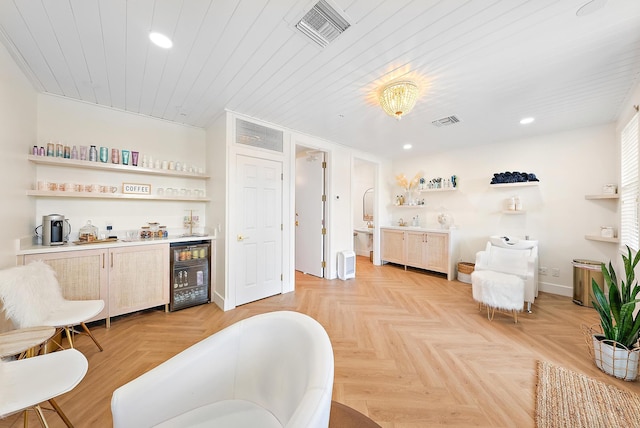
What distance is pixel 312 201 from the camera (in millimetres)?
4742

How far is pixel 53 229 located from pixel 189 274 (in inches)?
56.5

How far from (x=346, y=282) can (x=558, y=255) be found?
3466 mm

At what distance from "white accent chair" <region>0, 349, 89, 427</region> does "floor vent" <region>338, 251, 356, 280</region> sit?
3649mm

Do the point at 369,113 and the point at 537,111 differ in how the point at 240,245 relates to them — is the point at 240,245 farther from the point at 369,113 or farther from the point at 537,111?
the point at 537,111

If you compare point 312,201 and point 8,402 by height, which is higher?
point 312,201

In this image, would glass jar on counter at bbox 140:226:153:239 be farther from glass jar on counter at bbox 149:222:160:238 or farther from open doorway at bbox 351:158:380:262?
open doorway at bbox 351:158:380:262

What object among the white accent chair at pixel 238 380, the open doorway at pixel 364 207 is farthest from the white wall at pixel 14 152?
the open doorway at pixel 364 207

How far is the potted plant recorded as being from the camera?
72.6 inches

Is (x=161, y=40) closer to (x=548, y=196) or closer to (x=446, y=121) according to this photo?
(x=446, y=121)

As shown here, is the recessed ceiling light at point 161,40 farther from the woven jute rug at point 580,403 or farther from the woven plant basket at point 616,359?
the woven plant basket at point 616,359

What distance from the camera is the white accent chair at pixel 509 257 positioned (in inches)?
133

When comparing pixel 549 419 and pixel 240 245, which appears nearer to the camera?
pixel 549 419

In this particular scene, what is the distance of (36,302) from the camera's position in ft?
5.76

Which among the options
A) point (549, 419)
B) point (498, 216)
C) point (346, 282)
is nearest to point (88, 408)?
point (549, 419)
